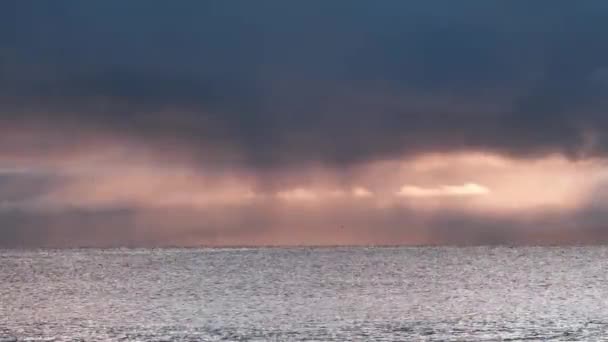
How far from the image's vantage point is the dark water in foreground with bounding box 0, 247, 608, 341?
3522cm

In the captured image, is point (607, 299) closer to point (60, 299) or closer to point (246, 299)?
point (246, 299)

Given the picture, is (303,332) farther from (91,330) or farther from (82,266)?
(82,266)

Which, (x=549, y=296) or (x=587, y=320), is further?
(x=549, y=296)

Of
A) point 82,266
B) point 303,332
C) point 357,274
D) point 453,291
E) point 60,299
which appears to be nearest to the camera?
point 303,332

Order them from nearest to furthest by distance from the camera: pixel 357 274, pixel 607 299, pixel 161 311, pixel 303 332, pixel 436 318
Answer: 1. pixel 303 332
2. pixel 436 318
3. pixel 161 311
4. pixel 607 299
5. pixel 357 274

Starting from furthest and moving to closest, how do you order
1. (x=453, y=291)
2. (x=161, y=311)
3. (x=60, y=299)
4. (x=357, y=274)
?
(x=357, y=274), (x=453, y=291), (x=60, y=299), (x=161, y=311)

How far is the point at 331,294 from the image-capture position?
5197 centimetres

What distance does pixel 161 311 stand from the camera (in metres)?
43.5

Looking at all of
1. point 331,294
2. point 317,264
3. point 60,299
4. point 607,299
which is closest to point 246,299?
point 331,294

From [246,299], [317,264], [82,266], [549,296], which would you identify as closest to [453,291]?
Answer: [549,296]

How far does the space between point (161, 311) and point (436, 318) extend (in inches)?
502

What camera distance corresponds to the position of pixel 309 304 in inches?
1839

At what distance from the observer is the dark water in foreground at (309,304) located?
3522 centimetres

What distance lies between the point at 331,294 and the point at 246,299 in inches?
196
